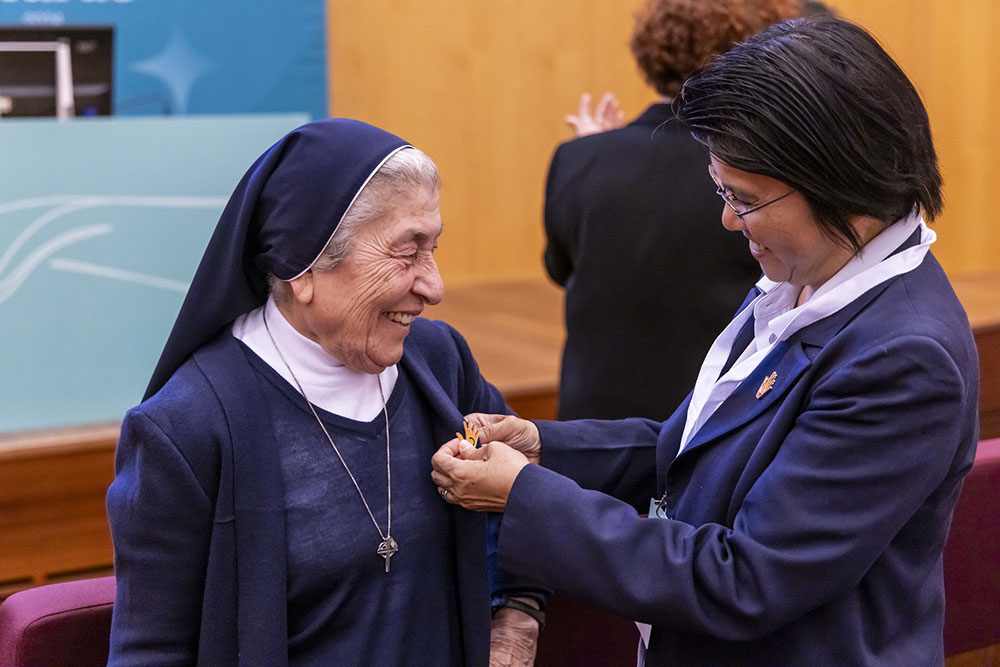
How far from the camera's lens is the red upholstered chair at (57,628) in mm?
1535

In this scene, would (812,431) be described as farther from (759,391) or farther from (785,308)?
(785,308)

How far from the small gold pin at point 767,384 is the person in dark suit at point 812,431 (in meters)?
0.01

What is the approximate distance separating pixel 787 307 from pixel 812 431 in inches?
10.7

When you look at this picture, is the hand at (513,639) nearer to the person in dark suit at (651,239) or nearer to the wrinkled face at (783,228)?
the wrinkled face at (783,228)

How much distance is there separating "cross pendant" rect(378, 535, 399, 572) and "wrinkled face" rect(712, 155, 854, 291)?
619mm

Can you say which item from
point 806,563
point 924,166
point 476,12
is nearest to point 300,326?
point 806,563

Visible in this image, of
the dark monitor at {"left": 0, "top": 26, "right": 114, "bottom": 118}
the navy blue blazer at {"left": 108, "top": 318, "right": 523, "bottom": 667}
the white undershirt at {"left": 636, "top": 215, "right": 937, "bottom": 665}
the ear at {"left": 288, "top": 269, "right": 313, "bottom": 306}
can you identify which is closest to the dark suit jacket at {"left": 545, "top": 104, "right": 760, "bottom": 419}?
the white undershirt at {"left": 636, "top": 215, "right": 937, "bottom": 665}

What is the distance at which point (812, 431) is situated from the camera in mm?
1260

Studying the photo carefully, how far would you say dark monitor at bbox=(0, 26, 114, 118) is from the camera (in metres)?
3.30

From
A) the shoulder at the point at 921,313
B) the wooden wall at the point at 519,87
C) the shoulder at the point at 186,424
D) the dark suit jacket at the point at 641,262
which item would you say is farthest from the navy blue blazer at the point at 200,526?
the wooden wall at the point at 519,87

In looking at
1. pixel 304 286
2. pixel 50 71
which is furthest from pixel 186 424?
pixel 50 71

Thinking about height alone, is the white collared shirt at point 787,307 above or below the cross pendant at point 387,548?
above

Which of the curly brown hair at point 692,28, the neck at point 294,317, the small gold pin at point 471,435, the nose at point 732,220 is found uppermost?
the curly brown hair at point 692,28

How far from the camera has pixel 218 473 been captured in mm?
1358
